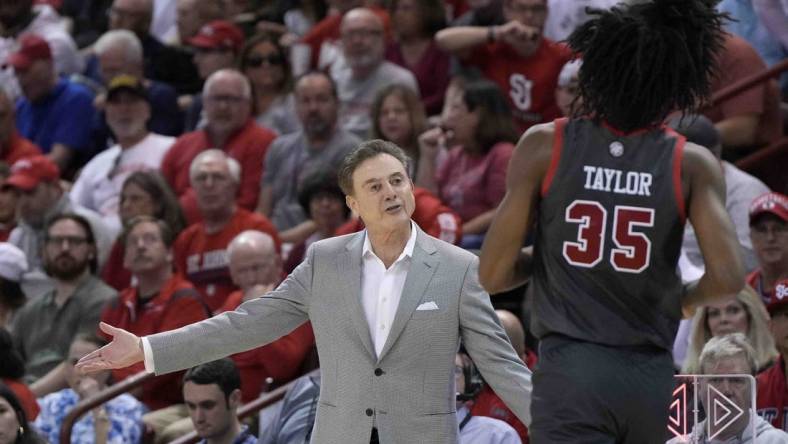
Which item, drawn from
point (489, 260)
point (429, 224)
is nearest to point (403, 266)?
point (489, 260)

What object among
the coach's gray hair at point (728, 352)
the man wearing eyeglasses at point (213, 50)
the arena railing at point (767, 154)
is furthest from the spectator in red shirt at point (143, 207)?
the coach's gray hair at point (728, 352)

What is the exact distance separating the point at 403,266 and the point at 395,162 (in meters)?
0.32

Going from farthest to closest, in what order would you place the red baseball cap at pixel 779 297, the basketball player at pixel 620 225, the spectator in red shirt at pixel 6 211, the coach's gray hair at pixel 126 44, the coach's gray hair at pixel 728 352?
the coach's gray hair at pixel 126 44, the spectator in red shirt at pixel 6 211, the red baseball cap at pixel 779 297, the coach's gray hair at pixel 728 352, the basketball player at pixel 620 225

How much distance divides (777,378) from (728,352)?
1.92 ft

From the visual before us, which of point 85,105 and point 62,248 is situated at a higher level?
point 85,105

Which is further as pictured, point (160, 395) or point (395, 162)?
point (160, 395)

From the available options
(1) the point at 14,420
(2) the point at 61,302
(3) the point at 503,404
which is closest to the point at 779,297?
(3) the point at 503,404

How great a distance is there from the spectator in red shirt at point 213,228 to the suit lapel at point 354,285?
4.16 metres

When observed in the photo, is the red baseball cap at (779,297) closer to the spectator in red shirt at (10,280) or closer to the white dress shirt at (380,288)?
the white dress shirt at (380,288)

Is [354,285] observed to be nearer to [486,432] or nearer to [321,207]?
[486,432]

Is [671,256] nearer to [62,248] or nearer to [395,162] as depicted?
[395,162]

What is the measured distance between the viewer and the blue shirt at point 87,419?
7.93 meters

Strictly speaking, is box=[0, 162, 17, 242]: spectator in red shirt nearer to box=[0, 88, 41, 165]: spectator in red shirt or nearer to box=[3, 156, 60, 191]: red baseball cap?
box=[3, 156, 60, 191]: red baseball cap

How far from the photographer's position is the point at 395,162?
4.77 m
